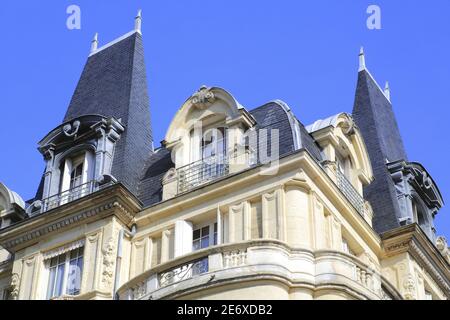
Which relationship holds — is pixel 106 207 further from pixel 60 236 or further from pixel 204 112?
pixel 204 112

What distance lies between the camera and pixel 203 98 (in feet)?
97.7

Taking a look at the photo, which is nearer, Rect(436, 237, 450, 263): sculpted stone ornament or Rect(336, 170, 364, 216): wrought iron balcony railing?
Rect(336, 170, 364, 216): wrought iron balcony railing

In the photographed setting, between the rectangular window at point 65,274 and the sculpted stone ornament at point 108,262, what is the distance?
0.82 metres

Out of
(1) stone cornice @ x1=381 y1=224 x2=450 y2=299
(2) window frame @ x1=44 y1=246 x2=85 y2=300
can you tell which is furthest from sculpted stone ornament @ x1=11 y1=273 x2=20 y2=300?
(1) stone cornice @ x1=381 y1=224 x2=450 y2=299

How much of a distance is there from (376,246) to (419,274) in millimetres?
1612

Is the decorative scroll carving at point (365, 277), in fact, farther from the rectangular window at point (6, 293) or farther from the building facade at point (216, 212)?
the rectangular window at point (6, 293)

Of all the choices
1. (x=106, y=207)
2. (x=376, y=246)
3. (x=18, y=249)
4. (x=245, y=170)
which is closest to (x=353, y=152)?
(x=376, y=246)

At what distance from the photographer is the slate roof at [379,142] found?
3123 centimetres

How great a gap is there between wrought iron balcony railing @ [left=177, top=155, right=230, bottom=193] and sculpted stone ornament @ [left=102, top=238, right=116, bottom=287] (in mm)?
2412

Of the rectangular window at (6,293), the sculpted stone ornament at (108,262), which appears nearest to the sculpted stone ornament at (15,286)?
the rectangular window at (6,293)

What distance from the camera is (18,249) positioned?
95.9 ft

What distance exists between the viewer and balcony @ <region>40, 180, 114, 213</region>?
29500mm

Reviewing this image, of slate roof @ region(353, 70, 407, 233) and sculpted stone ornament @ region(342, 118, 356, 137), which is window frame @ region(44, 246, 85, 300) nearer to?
A: sculpted stone ornament @ region(342, 118, 356, 137)

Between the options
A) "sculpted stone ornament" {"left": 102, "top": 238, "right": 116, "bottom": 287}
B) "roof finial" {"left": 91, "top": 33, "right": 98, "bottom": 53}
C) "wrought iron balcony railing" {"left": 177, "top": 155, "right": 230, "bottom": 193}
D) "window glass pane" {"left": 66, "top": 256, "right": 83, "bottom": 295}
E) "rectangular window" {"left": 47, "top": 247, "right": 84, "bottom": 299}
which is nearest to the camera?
"sculpted stone ornament" {"left": 102, "top": 238, "right": 116, "bottom": 287}
